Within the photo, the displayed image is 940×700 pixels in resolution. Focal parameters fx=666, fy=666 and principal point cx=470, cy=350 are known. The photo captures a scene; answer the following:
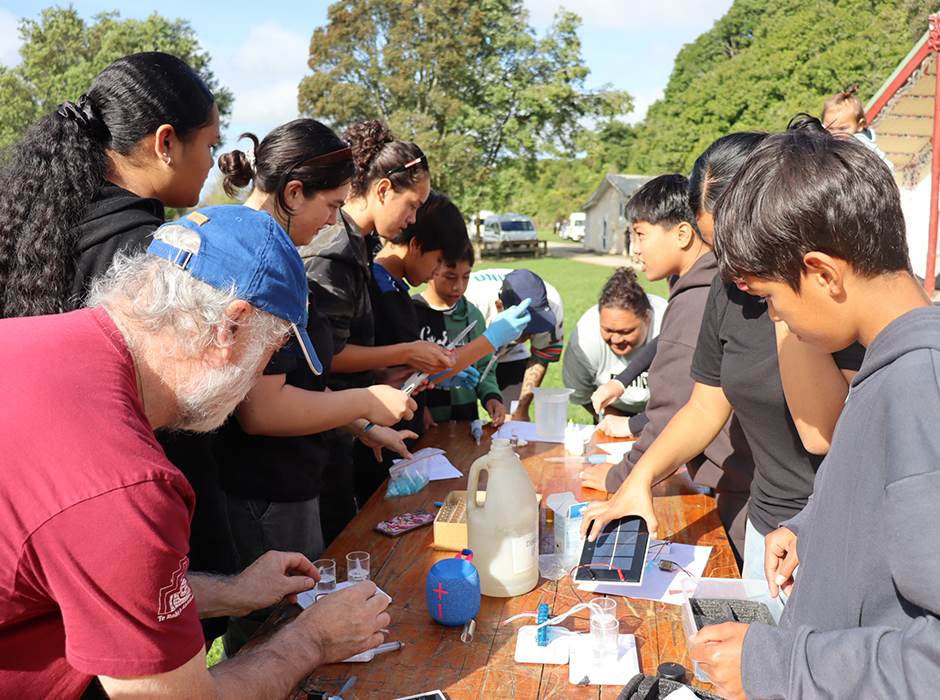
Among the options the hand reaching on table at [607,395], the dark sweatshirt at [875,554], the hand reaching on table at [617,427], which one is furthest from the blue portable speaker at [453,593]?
the hand reaching on table at [607,395]

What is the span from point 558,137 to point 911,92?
2012 centimetres

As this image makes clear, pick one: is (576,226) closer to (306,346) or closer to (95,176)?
(95,176)

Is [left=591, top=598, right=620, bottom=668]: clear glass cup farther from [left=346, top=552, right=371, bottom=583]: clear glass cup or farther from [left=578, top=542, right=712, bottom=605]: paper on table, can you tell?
[left=346, top=552, right=371, bottom=583]: clear glass cup

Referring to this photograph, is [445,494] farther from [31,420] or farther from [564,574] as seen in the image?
[31,420]

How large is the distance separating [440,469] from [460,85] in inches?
1038

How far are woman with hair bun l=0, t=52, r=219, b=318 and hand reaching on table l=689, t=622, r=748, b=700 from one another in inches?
59.4

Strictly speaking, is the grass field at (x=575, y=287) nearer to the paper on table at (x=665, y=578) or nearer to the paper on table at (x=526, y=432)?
the paper on table at (x=526, y=432)

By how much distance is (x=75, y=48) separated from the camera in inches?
958

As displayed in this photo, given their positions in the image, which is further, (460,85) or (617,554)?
(460,85)

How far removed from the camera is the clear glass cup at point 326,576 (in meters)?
1.67

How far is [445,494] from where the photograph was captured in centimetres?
236

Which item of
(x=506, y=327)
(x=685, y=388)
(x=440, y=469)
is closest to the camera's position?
(x=685, y=388)

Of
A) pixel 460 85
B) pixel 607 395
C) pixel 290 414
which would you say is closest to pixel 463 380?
pixel 607 395

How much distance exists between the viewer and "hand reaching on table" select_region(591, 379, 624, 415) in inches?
137
